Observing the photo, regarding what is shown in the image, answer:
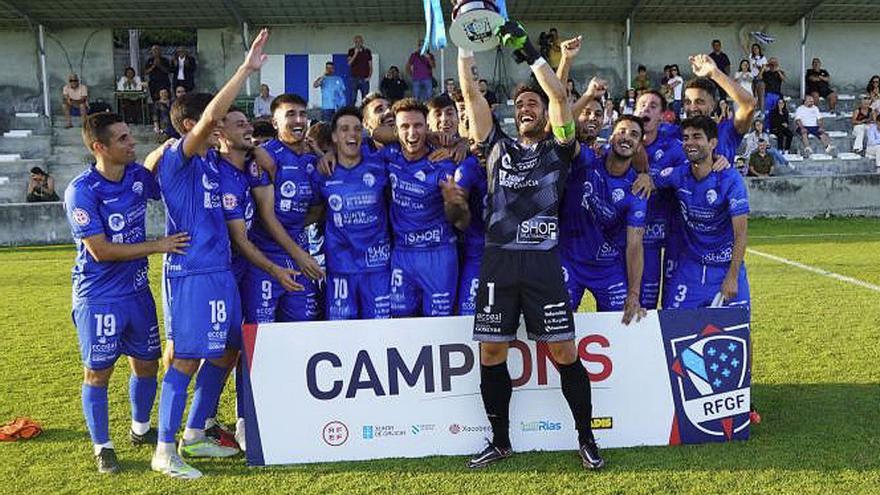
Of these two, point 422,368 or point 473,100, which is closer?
point 473,100

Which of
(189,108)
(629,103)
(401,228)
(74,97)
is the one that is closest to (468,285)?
(401,228)

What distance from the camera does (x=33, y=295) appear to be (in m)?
11.2

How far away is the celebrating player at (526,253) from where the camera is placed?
15.0 ft

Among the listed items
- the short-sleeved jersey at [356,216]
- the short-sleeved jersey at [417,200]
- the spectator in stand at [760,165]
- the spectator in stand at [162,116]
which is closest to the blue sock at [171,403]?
the short-sleeved jersey at [356,216]

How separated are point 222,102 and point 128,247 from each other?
1.08 meters

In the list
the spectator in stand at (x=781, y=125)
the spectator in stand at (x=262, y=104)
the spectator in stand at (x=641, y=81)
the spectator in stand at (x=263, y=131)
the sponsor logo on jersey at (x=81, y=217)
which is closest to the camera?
the sponsor logo on jersey at (x=81, y=217)

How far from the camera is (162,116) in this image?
22.7m

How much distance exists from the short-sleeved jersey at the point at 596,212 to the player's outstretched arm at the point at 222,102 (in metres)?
2.04

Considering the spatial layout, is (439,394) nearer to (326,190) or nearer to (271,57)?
(326,190)

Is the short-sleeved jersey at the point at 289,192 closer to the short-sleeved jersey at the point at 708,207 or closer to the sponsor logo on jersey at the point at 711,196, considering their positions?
the short-sleeved jersey at the point at 708,207

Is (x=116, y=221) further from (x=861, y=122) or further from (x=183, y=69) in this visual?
(x=861, y=122)

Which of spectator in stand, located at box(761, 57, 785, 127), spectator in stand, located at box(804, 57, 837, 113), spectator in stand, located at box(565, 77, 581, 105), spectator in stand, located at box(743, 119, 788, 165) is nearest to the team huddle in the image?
spectator in stand, located at box(565, 77, 581, 105)

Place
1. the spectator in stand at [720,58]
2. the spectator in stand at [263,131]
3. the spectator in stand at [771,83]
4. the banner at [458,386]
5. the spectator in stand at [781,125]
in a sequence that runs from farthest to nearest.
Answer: the spectator in stand at [771,83] < the spectator in stand at [720,58] < the spectator in stand at [781,125] < the spectator in stand at [263,131] < the banner at [458,386]

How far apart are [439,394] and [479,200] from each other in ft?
4.30
